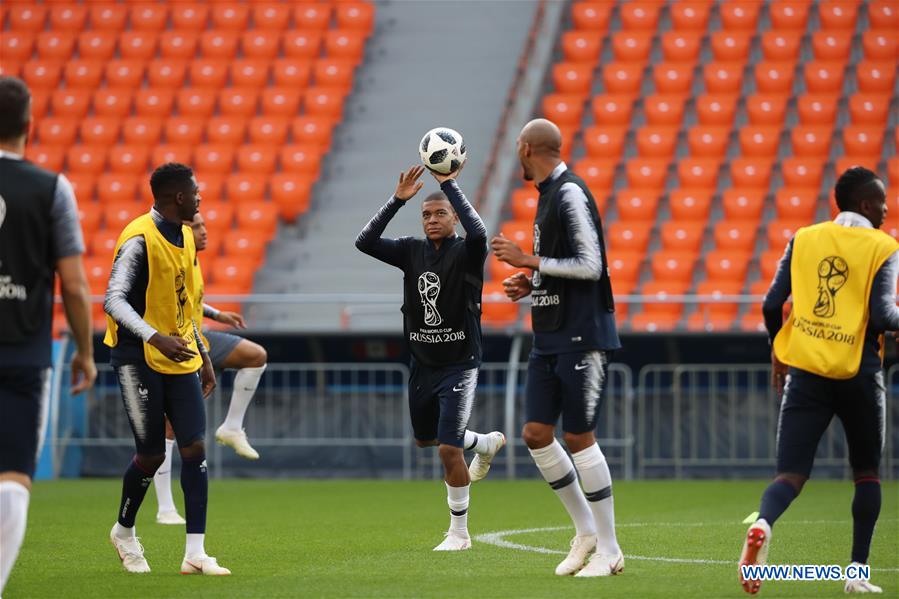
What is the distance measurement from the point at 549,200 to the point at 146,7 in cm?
1971

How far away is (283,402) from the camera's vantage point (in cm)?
1728

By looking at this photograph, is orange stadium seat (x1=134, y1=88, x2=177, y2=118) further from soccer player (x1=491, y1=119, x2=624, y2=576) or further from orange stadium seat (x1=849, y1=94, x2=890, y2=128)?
soccer player (x1=491, y1=119, x2=624, y2=576)

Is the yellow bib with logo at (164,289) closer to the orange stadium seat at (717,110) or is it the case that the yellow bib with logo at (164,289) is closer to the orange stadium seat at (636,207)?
the orange stadium seat at (636,207)

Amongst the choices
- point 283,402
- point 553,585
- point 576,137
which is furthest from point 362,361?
point 553,585

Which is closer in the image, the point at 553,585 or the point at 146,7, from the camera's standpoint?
the point at 553,585

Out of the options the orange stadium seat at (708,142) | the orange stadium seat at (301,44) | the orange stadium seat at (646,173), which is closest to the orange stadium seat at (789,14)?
the orange stadium seat at (708,142)

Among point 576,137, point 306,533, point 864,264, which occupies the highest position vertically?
point 576,137

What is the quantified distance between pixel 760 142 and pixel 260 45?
333 inches

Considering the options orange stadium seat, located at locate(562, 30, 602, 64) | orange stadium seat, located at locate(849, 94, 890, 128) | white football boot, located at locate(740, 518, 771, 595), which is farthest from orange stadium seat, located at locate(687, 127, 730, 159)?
white football boot, located at locate(740, 518, 771, 595)

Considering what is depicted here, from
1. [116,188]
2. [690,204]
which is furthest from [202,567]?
[116,188]

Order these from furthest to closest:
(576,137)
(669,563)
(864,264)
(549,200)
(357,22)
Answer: (357,22)
(576,137)
(669,563)
(549,200)
(864,264)

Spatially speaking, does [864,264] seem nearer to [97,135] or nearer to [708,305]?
[708,305]

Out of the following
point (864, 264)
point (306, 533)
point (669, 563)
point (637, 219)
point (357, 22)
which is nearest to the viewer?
point (864, 264)

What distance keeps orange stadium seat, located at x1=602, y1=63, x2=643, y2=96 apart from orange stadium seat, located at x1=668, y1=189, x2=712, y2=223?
2.65 m
